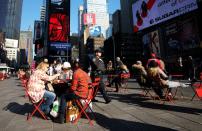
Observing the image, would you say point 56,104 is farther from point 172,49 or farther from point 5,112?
point 172,49

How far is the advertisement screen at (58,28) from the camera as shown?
56312 millimetres

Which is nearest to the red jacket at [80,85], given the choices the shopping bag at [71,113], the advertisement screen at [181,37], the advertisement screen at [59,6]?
the shopping bag at [71,113]

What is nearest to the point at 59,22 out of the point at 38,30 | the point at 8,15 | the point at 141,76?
the point at 141,76

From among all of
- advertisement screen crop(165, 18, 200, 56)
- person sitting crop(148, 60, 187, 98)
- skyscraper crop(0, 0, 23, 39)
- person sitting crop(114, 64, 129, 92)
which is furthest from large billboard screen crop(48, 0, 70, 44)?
skyscraper crop(0, 0, 23, 39)

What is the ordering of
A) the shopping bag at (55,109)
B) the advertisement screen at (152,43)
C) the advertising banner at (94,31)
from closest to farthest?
the shopping bag at (55,109), the advertisement screen at (152,43), the advertising banner at (94,31)

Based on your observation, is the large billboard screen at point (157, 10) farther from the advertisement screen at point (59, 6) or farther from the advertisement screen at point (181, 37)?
the advertisement screen at point (59, 6)

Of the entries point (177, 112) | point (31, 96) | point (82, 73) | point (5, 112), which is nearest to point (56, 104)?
point (31, 96)

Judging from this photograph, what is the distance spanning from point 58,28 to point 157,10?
26165 millimetres

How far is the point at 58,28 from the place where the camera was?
56812mm

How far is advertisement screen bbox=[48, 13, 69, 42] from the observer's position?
5631 centimetres

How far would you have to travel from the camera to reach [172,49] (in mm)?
53031

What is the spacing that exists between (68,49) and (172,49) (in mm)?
24006

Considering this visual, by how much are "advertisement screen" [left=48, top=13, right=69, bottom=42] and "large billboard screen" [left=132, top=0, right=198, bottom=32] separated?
19.5 m

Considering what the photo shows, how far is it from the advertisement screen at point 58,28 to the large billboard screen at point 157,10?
1953cm
